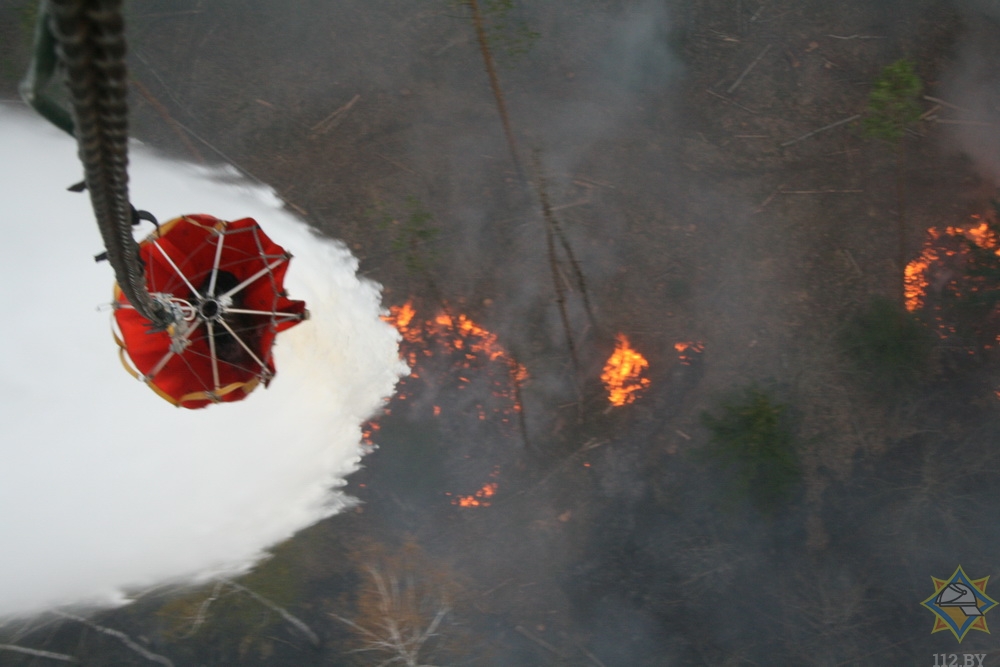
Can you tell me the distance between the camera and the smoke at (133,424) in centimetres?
689

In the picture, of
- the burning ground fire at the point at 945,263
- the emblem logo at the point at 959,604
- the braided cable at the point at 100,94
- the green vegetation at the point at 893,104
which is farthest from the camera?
the burning ground fire at the point at 945,263

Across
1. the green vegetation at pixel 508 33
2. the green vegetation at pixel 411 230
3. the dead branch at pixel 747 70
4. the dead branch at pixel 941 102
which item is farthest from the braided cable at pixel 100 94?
the dead branch at pixel 941 102

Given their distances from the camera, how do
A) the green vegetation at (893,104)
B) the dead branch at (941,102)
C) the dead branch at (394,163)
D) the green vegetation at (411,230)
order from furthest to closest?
the dead branch at (941,102), the dead branch at (394,163), the green vegetation at (411,230), the green vegetation at (893,104)

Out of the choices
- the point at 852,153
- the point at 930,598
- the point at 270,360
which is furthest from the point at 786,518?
the point at 270,360

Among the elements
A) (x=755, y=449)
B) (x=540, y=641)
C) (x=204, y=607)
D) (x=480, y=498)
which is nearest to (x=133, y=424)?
(x=204, y=607)

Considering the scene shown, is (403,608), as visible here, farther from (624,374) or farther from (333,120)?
(333,120)

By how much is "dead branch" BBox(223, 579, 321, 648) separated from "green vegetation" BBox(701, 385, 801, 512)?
14.6 feet

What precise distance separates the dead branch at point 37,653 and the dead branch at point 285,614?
1694 millimetres

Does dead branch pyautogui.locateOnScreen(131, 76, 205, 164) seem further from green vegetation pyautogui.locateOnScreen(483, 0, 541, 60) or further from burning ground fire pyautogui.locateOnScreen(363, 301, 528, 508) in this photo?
green vegetation pyautogui.locateOnScreen(483, 0, 541, 60)

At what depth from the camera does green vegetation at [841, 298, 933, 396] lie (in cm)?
772

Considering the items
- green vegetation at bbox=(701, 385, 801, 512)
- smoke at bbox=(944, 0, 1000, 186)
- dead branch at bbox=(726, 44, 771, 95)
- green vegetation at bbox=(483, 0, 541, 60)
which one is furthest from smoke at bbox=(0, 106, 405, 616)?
smoke at bbox=(944, 0, 1000, 186)

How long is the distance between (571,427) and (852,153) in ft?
14.9

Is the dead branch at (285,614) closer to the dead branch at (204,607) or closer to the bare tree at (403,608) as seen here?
the dead branch at (204,607)

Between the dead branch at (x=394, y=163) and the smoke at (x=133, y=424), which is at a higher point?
the dead branch at (x=394, y=163)
